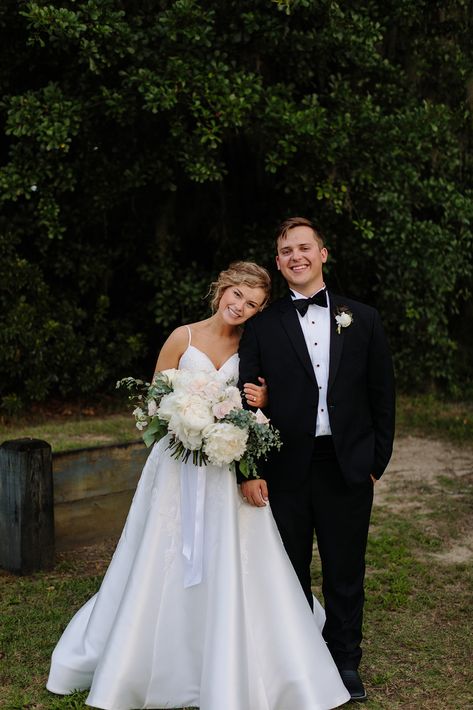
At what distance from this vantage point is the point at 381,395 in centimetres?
358

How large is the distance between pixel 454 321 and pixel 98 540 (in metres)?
7.63

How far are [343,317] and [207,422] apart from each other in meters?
0.73

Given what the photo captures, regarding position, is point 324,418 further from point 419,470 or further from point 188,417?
point 419,470

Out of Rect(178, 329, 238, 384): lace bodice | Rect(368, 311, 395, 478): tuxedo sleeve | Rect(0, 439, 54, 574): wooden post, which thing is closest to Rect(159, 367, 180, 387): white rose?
Rect(178, 329, 238, 384): lace bodice

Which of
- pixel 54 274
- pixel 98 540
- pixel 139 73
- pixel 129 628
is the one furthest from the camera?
pixel 54 274

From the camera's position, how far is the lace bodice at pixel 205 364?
3596 millimetres

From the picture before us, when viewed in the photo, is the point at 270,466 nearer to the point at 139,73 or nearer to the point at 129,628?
the point at 129,628

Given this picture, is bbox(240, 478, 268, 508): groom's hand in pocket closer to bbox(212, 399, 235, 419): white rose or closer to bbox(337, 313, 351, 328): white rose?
bbox(212, 399, 235, 419): white rose

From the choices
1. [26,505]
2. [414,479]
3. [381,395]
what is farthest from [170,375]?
[414,479]

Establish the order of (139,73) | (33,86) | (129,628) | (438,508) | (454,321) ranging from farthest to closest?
(454,321) < (33,86) < (139,73) < (438,508) < (129,628)

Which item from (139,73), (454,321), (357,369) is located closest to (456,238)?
(454,321)

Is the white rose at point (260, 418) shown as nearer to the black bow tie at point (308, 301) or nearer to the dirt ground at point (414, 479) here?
the black bow tie at point (308, 301)

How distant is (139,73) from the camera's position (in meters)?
7.43

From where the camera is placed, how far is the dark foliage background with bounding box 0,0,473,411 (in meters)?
7.64
